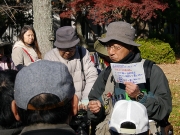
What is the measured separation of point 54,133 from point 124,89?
1594mm

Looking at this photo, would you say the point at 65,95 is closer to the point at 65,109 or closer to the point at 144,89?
the point at 65,109

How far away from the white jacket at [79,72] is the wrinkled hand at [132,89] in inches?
57.6

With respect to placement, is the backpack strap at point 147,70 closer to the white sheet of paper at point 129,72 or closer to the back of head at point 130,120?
the white sheet of paper at point 129,72

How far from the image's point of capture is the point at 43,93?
81.7 inches

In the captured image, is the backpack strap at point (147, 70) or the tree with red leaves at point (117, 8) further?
the tree with red leaves at point (117, 8)

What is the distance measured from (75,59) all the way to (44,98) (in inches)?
110

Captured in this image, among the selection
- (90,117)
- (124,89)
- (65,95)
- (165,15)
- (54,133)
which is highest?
(65,95)

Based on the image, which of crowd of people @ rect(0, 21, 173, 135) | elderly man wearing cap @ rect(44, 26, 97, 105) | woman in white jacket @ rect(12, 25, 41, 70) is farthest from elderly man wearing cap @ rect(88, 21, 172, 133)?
woman in white jacket @ rect(12, 25, 41, 70)

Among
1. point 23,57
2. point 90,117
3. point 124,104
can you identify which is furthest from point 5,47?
point 124,104

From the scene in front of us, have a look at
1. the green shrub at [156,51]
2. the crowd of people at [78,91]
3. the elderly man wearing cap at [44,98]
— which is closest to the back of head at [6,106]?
the crowd of people at [78,91]

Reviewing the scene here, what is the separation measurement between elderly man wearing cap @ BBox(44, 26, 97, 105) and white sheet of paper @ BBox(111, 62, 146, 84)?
124 cm

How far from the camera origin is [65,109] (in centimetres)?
214

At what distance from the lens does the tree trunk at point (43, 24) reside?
26.9 feet

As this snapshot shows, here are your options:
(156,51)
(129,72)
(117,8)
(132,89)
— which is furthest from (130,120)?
(156,51)
